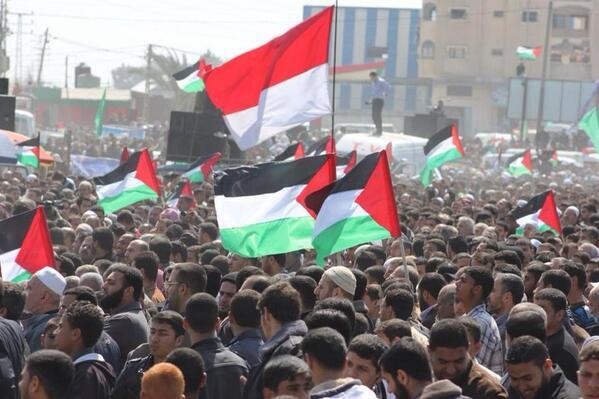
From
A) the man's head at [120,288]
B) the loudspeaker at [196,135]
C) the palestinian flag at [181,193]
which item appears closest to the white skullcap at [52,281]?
the man's head at [120,288]

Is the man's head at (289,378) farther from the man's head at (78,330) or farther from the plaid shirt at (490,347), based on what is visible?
the plaid shirt at (490,347)

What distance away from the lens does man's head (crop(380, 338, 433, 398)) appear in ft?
19.4

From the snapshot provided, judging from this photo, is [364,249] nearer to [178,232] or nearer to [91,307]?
[178,232]

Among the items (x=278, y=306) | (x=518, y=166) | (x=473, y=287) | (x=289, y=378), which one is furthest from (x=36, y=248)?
(x=518, y=166)

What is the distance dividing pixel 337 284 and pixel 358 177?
1.82 metres

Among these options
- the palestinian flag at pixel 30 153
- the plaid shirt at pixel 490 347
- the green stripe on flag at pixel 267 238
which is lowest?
the palestinian flag at pixel 30 153

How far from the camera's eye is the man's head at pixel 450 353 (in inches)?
259

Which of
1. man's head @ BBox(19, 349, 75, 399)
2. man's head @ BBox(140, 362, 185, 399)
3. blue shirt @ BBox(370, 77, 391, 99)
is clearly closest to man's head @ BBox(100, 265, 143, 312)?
man's head @ BBox(19, 349, 75, 399)

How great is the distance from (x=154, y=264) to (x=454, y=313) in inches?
99.8

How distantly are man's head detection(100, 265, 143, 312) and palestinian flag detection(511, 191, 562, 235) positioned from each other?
368 inches

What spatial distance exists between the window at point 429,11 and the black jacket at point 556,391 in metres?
75.4

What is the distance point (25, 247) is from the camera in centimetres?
1120

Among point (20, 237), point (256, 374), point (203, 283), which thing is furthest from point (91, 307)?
point (20, 237)

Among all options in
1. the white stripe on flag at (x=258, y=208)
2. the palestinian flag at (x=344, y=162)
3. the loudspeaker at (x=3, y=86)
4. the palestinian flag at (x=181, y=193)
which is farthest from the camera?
the loudspeaker at (x=3, y=86)
